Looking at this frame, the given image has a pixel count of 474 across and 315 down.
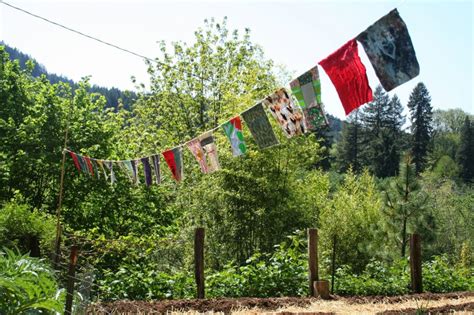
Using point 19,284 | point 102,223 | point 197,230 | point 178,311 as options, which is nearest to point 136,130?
point 102,223

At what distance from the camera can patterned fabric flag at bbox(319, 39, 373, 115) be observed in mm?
5199

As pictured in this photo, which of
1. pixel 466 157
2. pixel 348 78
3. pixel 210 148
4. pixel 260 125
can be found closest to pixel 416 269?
pixel 210 148

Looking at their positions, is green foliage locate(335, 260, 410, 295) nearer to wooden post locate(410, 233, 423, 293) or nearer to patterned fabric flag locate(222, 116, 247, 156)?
wooden post locate(410, 233, 423, 293)

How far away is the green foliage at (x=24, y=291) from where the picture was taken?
392 centimetres

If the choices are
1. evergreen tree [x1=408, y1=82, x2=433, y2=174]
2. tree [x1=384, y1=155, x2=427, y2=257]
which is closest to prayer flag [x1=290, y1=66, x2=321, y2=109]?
tree [x1=384, y1=155, x2=427, y2=257]

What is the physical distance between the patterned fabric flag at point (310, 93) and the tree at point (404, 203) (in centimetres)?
813

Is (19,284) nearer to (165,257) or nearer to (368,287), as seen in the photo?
(368,287)

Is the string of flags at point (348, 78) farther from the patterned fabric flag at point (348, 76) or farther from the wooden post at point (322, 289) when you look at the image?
the wooden post at point (322, 289)

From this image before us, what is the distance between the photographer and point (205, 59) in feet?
64.5

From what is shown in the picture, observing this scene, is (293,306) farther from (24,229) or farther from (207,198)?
(207,198)

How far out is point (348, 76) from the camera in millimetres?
5246

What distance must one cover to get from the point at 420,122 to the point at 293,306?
166 feet

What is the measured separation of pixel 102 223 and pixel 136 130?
650cm

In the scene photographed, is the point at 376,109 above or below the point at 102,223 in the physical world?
above
